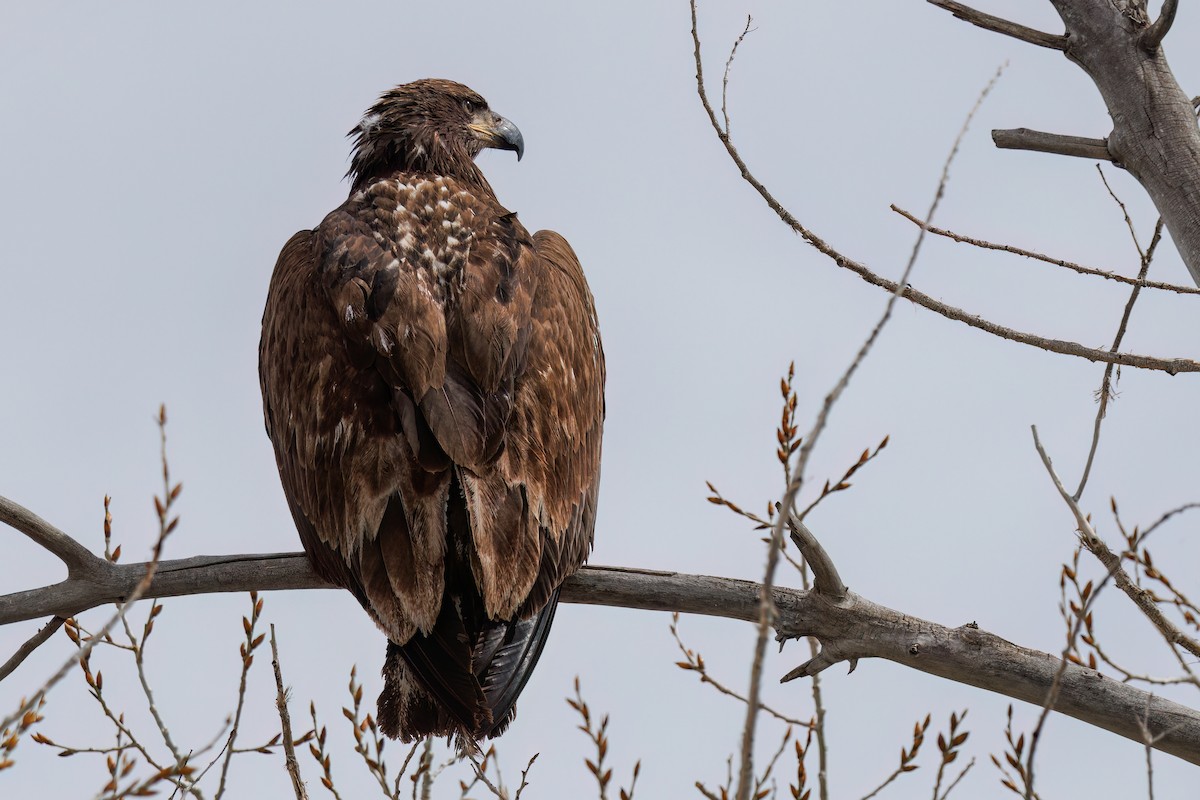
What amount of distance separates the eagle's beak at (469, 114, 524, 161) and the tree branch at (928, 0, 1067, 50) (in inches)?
113

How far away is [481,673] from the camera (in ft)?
13.3

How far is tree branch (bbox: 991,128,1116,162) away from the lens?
13.4ft

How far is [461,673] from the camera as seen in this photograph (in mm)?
3982

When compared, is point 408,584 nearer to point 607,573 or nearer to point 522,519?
point 522,519

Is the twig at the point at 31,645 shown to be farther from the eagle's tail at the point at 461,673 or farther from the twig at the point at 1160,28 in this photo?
the twig at the point at 1160,28

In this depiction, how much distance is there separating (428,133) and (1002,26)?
289 centimetres

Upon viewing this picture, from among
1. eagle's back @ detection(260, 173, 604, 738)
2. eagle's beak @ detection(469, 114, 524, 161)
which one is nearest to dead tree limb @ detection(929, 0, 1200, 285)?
eagle's back @ detection(260, 173, 604, 738)

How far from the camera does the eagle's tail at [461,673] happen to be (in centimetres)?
400

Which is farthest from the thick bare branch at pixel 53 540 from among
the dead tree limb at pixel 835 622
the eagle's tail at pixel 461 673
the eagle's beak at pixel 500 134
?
the eagle's beak at pixel 500 134

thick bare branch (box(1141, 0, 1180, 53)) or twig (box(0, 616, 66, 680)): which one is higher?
thick bare branch (box(1141, 0, 1180, 53))

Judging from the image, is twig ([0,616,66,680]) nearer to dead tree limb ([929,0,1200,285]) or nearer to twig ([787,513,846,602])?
twig ([787,513,846,602])

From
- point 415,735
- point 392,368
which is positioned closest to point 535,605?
point 415,735

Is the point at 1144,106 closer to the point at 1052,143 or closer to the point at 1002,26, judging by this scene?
the point at 1052,143

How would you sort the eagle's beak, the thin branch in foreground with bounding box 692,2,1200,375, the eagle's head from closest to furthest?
1. the thin branch in foreground with bounding box 692,2,1200,375
2. the eagle's head
3. the eagle's beak
